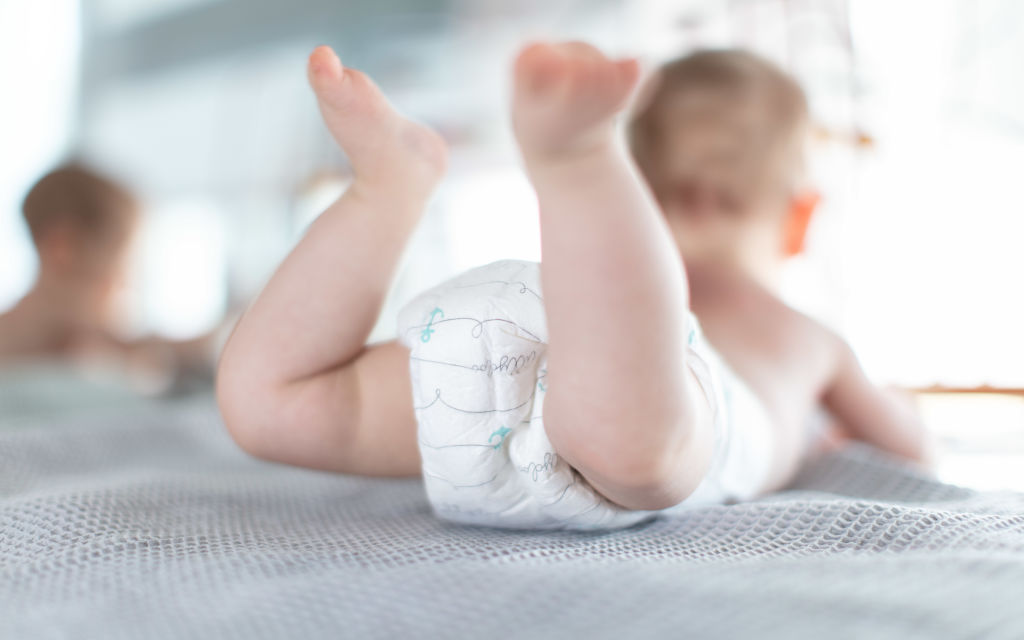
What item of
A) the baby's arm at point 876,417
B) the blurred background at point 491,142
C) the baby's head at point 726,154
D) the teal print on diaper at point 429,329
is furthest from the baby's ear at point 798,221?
the teal print on diaper at point 429,329

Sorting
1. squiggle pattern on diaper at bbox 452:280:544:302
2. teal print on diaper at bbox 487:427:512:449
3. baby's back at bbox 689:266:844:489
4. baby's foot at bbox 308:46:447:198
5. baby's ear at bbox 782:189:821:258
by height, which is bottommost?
baby's back at bbox 689:266:844:489

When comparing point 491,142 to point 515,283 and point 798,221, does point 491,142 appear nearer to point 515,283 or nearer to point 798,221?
point 798,221

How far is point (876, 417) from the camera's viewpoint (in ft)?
3.34

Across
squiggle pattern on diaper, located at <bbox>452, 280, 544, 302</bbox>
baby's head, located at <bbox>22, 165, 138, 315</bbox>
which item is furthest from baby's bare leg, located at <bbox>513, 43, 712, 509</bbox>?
baby's head, located at <bbox>22, 165, 138, 315</bbox>

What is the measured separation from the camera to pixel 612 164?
0.42 meters

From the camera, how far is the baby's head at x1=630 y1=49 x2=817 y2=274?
1072mm

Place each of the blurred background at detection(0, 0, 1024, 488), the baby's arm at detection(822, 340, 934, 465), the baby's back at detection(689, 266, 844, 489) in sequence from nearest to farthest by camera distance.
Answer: the baby's back at detection(689, 266, 844, 489), the baby's arm at detection(822, 340, 934, 465), the blurred background at detection(0, 0, 1024, 488)

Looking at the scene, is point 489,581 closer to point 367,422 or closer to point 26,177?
point 367,422

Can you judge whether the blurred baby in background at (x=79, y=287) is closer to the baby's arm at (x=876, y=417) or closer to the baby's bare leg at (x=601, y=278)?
the baby's arm at (x=876, y=417)

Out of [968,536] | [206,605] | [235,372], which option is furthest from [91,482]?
[968,536]

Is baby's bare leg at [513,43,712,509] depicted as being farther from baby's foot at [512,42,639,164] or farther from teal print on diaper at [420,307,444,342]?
teal print on diaper at [420,307,444,342]

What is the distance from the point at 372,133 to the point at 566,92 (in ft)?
1.05

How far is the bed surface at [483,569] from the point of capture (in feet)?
1.17

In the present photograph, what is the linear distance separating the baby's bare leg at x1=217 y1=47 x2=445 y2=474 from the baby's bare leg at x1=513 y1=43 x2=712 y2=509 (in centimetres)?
22
